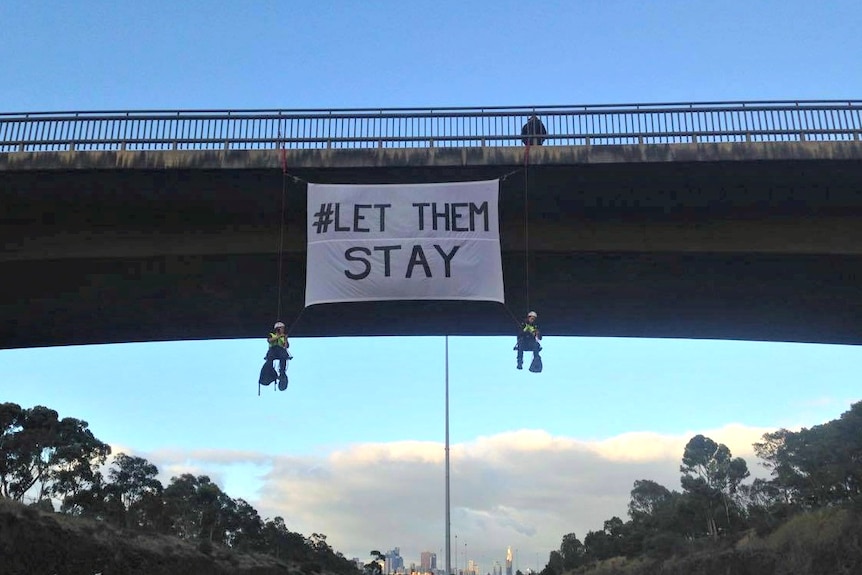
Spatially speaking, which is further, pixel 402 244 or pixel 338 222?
pixel 338 222

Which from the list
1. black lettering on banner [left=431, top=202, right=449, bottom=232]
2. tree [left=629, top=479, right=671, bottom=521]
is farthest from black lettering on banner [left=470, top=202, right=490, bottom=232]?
tree [left=629, top=479, right=671, bottom=521]

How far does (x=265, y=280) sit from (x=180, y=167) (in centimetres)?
545

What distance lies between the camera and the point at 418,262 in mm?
17125

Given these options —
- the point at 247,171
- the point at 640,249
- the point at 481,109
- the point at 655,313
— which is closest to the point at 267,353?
the point at 247,171

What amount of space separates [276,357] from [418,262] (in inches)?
148

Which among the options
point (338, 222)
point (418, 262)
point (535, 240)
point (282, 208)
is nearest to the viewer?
point (418, 262)

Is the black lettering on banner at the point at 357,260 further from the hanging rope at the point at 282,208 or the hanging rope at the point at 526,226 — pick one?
the hanging rope at the point at 526,226

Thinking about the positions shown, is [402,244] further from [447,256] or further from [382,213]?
[447,256]

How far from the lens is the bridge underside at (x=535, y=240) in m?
20.7

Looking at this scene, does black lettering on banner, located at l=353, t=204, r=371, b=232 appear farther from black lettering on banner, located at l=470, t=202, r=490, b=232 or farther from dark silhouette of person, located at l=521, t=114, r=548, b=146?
dark silhouette of person, located at l=521, t=114, r=548, b=146

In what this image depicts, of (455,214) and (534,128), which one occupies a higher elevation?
(534,128)

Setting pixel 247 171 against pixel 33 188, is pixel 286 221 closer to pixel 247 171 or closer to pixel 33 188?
pixel 247 171

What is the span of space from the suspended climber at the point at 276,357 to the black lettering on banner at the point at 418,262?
3024 millimetres

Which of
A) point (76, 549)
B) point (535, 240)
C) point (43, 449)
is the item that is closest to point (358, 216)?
point (535, 240)
